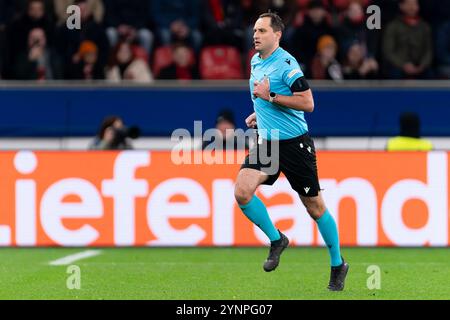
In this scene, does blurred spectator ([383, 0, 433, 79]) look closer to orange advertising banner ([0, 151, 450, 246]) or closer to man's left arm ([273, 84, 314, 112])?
orange advertising banner ([0, 151, 450, 246])

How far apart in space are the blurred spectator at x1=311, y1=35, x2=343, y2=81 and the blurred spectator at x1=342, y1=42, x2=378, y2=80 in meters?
0.11

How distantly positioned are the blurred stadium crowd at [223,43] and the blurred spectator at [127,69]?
14 millimetres

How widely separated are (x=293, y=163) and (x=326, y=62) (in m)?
7.97

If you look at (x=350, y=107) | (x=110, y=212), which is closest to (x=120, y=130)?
(x=110, y=212)

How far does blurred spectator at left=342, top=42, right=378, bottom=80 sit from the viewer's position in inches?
739

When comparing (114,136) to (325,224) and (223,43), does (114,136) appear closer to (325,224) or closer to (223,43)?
(223,43)

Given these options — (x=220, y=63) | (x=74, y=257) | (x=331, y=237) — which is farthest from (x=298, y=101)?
(x=220, y=63)

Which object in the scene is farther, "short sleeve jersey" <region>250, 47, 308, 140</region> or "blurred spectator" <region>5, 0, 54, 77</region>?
"blurred spectator" <region>5, 0, 54, 77</region>

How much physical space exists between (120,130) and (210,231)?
2.21 meters

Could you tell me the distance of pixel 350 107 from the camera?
18766mm

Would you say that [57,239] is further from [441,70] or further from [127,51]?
[441,70]

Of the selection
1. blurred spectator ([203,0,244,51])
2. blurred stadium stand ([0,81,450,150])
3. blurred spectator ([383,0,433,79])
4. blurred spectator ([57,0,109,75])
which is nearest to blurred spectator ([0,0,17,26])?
blurred spectator ([57,0,109,75])

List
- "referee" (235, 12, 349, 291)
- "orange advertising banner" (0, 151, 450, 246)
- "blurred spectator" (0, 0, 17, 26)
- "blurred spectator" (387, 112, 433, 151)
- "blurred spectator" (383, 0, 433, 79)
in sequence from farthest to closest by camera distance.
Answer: "blurred spectator" (0, 0, 17, 26), "blurred spectator" (383, 0, 433, 79), "blurred spectator" (387, 112, 433, 151), "orange advertising banner" (0, 151, 450, 246), "referee" (235, 12, 349, 291)

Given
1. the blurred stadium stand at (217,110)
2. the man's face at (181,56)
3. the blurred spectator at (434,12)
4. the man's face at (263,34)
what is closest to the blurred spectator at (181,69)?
the man's face at (181,56)
